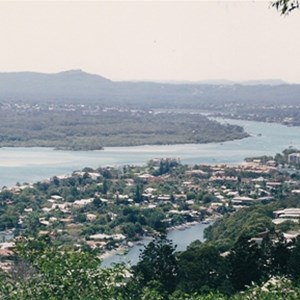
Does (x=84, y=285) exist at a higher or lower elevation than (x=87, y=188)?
higher

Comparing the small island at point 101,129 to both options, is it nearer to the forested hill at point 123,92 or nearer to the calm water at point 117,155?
the calm water at point 117,155

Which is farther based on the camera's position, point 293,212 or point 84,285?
point 293,212

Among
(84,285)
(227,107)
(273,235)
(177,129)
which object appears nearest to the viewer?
(84,285)

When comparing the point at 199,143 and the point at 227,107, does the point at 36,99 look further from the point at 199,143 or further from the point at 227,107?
the point at 199,143

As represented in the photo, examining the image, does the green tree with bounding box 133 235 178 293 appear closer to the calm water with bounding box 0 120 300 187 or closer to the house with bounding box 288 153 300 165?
the calm water with bounding box 0 120 300 187

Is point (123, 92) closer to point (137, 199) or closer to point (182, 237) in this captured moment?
point (137, 199)

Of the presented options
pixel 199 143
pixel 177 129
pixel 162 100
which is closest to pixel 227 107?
pixel 162 100

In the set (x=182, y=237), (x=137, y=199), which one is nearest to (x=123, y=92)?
(x=137, y=199)
